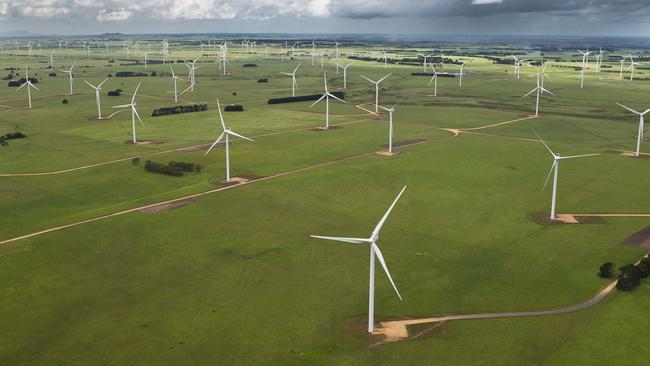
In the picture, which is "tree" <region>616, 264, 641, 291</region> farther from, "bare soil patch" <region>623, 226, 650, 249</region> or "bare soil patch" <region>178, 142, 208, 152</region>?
"bare soil patch" <region>178, 142, 208, 152</region>

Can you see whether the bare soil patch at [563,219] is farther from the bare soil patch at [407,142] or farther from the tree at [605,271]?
the bare soil patch at [407,142]

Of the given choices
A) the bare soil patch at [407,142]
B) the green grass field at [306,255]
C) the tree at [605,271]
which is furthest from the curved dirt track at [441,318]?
the bare soil patch at [407,142]

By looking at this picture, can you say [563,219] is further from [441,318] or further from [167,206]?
[167,206]

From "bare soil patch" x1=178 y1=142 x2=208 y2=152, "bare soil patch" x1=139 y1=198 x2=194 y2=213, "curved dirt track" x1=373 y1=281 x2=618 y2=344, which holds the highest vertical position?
"bare soil patch" x1=178 y1=142 x2=208 y2=152

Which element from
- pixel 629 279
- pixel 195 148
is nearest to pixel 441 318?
pixel 629 279

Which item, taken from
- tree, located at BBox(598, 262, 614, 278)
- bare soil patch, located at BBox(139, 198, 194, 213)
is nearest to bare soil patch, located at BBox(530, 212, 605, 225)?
tree, located at BBox(598, 262, 614, 278)
